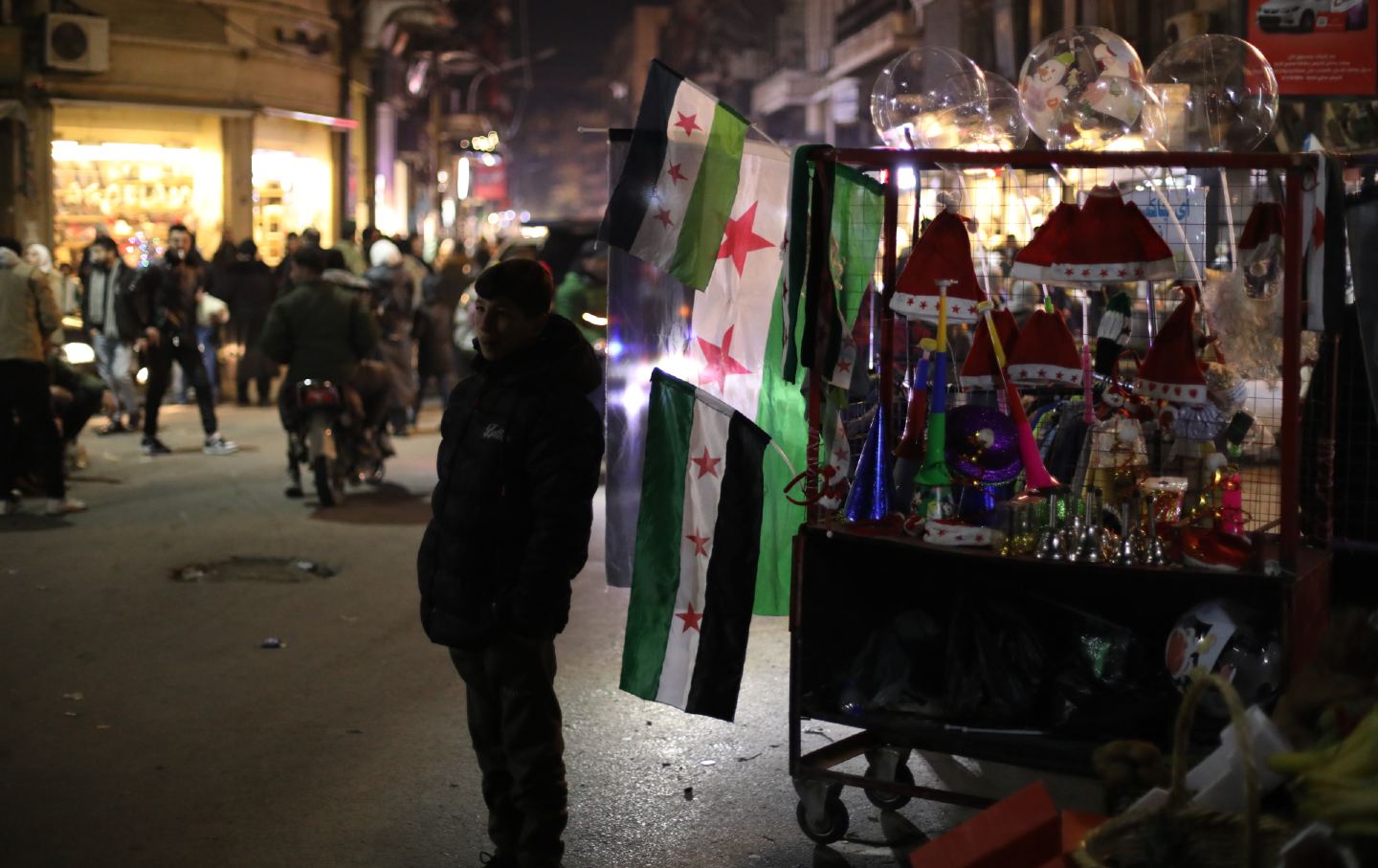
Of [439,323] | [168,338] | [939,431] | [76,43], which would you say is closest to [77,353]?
[168,338]

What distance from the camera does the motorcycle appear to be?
11266 mm

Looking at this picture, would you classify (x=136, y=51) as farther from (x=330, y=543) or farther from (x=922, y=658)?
(x=922, y=658)

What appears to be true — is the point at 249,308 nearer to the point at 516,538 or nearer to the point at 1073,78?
the point at 1073,78

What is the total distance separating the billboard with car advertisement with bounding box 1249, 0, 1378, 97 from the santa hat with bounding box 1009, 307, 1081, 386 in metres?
4.87

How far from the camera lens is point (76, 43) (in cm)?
2242

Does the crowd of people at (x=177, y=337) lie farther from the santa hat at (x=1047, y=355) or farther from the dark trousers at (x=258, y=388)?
the santa hat at (x=1047, y=355)

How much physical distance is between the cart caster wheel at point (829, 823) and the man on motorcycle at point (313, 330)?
7.24 m

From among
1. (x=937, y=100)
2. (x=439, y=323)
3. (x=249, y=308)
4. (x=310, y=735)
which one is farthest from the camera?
(x=249, y=308)

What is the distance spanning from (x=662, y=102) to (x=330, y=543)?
554cm

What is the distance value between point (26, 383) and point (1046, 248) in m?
7.88

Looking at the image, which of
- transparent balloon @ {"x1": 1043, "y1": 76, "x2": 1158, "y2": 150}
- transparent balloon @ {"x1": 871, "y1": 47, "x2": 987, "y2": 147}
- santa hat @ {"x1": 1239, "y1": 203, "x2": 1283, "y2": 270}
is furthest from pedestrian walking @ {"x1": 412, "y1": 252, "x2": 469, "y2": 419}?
santa hat @ {"x1": 1239, "y1": 203, "x2": 1283, "y2": 270}

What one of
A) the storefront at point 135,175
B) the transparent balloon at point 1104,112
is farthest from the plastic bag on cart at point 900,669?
the storefront at point 135,175

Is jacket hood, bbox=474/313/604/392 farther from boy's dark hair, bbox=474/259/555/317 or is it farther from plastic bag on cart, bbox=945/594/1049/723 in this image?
plastic bag on cart, bbox=945/594/1049/723

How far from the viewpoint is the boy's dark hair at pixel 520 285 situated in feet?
15.2
